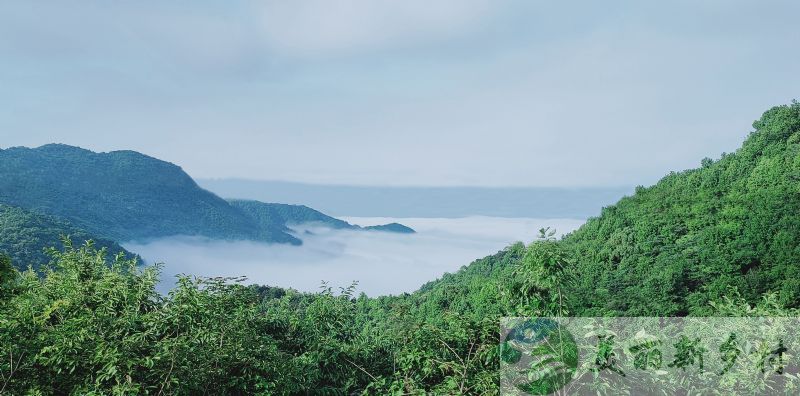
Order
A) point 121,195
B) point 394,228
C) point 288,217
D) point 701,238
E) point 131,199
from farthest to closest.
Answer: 1. point 131,199
2. point 121,195
3. point 288,217
4. point 394,228
5. point 701,238

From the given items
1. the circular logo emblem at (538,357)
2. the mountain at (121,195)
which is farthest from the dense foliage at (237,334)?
the mountain at (121,195)

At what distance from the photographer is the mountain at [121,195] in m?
80.9

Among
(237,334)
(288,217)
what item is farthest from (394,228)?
(237,334)

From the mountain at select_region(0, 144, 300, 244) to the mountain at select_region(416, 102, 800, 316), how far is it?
63.4 metres

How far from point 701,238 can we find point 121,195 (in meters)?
86.0

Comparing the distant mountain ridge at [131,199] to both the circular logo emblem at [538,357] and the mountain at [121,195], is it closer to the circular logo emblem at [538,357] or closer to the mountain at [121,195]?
the mountain at [121,195]

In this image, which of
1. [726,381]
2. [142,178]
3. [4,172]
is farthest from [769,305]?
[142,178]

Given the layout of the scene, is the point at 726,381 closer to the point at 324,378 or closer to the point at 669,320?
the point at 669,320

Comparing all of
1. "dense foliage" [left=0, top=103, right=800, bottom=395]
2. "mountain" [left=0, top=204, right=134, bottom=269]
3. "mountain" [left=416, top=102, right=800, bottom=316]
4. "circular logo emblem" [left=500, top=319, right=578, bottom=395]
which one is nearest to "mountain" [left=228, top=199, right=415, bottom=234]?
"mountain" [left=0, top=204, right=134, bottom=269]

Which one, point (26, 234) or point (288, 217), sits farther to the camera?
point (288, 217)

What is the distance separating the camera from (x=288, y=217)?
8850 cm

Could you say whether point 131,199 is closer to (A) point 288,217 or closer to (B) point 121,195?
(B) point 121,195

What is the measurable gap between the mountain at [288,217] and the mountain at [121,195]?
1208mm

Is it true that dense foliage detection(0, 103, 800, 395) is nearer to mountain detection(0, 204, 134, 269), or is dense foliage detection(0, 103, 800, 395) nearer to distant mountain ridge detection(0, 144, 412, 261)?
mountain detection(0, 204, 134, 269)
